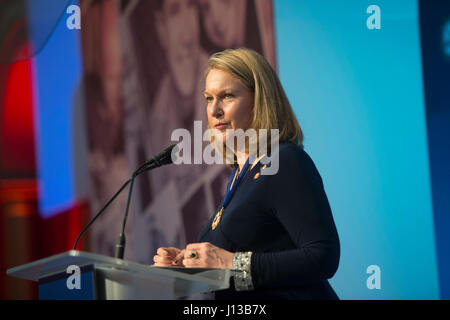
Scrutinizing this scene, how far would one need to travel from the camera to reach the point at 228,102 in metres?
1.84

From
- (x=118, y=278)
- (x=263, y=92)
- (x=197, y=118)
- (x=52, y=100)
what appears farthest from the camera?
(x=52, y=100)

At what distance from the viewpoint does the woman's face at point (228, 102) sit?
1.83 metres

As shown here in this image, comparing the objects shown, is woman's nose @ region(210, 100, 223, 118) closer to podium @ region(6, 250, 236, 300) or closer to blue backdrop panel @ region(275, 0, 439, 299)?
podium @ region(6, 250, 236, 300)

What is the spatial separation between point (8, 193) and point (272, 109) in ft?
9.95

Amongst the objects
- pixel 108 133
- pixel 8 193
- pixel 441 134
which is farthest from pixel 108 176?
pixel 441 134

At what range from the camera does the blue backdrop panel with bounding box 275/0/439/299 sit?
113 inches

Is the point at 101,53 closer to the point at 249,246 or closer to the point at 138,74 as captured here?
the point at 138,74

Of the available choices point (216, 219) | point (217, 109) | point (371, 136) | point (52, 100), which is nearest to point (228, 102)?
point (217, 109)

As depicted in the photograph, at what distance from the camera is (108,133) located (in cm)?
430

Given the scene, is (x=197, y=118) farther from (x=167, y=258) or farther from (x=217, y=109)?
(x=167, y=258)

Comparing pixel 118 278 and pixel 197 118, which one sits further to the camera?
pixel 197 118

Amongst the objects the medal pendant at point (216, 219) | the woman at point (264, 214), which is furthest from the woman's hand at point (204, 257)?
the medal pendant at point (216, 219)

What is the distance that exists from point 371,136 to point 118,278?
2.05m

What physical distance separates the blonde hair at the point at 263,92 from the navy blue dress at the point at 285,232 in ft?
0.38
